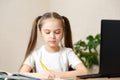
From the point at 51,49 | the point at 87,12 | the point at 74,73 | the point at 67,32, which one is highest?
the point at 87,12

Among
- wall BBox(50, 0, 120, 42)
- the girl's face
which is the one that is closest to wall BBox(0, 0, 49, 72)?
wall BBox(50, 0, 120, 42)

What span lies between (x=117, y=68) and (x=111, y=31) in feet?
0.54

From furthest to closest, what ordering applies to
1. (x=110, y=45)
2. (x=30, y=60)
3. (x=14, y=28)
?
1. (x=14, y=28)
2. (x=30, y=60)
3. (x=110, y=45)

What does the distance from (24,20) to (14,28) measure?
0.49ft

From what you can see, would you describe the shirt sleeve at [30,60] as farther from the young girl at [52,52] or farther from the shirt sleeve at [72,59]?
the shirt sleeve at [72,59]

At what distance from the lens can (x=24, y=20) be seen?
9.05ft

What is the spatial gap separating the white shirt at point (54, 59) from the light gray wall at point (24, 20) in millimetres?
989

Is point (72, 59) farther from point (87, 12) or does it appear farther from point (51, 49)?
point (87, 12)

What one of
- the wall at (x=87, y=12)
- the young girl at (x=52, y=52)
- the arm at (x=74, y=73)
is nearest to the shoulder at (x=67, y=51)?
the young girl at (x=52, y=52)

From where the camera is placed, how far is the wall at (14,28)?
2648 mm

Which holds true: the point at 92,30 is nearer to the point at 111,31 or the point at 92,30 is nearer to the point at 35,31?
the point at 35,31

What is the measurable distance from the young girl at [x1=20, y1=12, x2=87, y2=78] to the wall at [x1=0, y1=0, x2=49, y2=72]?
121 centimetres

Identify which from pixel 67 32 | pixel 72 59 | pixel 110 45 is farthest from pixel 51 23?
pixel 110 45

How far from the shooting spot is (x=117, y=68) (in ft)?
3.45
